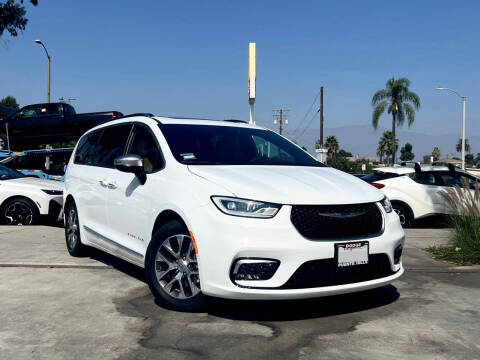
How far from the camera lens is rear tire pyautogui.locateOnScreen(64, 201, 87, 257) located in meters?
6.43

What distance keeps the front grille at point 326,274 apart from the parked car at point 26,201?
7035 mm

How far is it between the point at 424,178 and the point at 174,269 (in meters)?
7.51

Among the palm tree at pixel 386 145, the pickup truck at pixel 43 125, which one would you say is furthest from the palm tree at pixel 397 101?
the palm tree at pixel 386 145

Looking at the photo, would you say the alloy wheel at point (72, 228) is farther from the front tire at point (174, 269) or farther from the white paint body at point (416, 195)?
the white paint body at point (416, 195)

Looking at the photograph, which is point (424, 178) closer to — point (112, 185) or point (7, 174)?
point (112, 185)

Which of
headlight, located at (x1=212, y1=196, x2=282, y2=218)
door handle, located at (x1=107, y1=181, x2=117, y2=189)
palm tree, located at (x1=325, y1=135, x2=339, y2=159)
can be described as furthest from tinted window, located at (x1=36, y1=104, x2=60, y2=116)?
palm tree, located at (x1=325, y1=135, x2=339, y2=159)

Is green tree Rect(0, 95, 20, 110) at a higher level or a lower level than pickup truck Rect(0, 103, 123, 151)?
higher

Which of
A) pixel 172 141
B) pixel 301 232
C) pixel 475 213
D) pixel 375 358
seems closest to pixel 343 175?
pixel 301 232

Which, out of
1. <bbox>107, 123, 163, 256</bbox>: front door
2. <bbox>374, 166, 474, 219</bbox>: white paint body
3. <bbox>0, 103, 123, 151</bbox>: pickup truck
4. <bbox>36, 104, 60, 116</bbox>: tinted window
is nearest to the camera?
<bbox>107, 123, 163, 256</bbox>: front door

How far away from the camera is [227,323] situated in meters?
4.00

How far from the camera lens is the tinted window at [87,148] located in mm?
6359

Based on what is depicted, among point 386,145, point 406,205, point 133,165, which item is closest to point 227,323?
point 133,165

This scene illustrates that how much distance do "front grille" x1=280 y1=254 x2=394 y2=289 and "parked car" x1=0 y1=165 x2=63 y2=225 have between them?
7035 mm

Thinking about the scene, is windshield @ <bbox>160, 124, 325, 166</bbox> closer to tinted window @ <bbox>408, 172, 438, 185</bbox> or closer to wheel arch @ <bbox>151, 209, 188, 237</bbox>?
wheel arch @ <bbox>151, 209, 188, 237</bbox>
